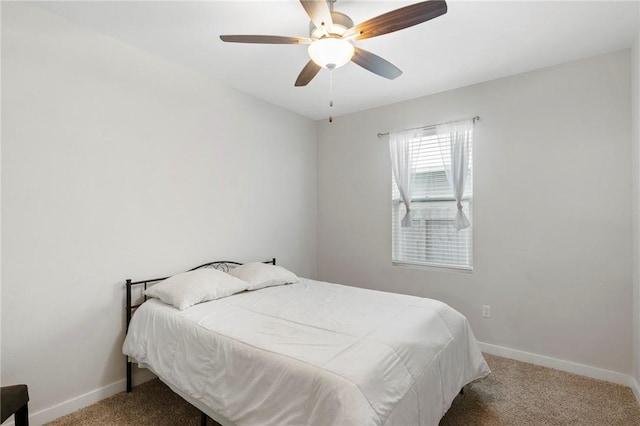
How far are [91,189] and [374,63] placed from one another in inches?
88.4

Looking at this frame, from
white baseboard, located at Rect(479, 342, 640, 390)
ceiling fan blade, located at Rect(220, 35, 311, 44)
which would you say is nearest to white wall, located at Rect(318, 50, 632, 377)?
white baseboard, located at Rect(479, 342, 640, 390)

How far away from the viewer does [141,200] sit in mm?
2600

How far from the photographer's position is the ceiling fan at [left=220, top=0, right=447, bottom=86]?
1.58 m

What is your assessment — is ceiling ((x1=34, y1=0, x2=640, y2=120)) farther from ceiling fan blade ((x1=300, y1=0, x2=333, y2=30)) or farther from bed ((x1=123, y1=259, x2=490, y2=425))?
bed ((x1=123, y1=259, x2=490, y2=425))

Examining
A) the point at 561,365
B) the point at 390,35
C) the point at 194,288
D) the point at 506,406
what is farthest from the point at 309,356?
the point at 561,365

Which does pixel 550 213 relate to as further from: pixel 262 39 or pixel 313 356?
pixel 262 39

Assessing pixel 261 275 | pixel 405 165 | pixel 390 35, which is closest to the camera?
pixel 390 35

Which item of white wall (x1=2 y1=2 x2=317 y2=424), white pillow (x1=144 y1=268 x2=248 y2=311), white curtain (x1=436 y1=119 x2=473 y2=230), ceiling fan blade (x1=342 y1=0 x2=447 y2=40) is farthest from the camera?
white curtain (x1=436 y1=119 x2=473 y2=230)

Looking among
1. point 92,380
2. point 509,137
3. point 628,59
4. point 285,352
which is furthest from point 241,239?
point 628,59

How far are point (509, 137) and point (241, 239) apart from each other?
295cm

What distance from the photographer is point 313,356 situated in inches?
60.6

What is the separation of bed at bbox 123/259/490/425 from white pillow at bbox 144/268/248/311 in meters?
0.07

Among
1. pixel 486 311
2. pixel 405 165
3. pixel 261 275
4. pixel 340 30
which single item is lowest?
pixel 486 311

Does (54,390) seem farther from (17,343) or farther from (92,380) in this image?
(17,343)
